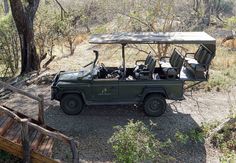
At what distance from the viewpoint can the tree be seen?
45.0 feet

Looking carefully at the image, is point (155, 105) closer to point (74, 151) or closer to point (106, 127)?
point (106, 127)

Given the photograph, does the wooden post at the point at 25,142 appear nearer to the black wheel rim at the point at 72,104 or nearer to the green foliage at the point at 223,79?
the black wheel rim at the point at 72,104

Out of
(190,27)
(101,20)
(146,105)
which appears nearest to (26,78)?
(146,105)

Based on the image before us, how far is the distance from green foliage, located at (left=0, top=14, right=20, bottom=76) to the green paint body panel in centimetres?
663

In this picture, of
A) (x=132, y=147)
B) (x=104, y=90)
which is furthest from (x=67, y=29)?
(x=132, y=147)

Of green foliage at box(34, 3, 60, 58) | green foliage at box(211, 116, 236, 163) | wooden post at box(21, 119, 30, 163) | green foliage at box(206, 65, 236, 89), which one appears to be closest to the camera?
wooden post at box(21, 119, 30, 163)

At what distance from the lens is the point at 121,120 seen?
970cm

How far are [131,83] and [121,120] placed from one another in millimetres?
1160

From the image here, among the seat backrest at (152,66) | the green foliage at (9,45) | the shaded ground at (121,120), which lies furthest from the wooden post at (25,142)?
the green foliage at (9,45)

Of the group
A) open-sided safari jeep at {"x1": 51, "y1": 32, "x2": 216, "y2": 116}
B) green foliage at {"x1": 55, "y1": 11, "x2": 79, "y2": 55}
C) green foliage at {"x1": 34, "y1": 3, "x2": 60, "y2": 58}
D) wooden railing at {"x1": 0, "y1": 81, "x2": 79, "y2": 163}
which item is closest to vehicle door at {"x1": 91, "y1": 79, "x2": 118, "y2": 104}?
open-sided safari jeep at {"x1": 51, "y1": 32, "x2": 216, "y2": 116}

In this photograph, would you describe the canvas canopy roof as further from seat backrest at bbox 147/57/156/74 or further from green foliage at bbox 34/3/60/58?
green foliage at bbox 34/3/60/58

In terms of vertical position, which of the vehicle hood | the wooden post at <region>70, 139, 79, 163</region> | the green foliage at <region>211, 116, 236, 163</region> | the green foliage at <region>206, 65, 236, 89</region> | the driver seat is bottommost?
the green foliage at <region>211, 116, 236, 163</region>

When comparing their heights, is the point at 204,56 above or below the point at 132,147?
above

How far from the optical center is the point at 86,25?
80.4 feet
